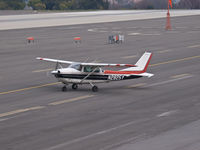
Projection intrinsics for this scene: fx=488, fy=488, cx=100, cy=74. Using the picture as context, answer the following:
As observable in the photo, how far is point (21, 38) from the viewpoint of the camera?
71875mm

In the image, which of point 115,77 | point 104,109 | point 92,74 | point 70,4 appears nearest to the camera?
point 104,109

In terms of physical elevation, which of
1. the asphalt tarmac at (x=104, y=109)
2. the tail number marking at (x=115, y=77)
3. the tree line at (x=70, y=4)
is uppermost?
the tail number marking at (x=115, y=77)

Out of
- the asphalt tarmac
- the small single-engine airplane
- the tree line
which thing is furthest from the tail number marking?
the tree line

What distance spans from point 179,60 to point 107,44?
17542mm

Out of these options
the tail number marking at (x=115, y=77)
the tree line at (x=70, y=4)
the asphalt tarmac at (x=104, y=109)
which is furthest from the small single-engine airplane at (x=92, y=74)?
the tree line at (x=70, y=4)

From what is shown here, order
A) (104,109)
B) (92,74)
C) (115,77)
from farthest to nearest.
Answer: (115,77) → (92,74) → (104,109)

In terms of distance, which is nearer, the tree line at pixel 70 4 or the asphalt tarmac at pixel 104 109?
the asphalt tarmac at pixel 104 109

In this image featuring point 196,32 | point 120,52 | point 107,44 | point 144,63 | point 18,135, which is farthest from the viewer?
point 196,32

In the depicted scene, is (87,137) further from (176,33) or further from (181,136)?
(176,33)

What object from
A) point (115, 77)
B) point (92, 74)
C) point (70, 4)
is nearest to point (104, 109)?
point (92, 74)

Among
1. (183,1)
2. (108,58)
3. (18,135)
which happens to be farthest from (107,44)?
(183,1)

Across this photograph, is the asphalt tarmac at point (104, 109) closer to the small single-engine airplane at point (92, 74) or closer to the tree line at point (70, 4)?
the small single-engine airplane at point (92, 74)

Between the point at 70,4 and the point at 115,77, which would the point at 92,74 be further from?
the point at 70,4

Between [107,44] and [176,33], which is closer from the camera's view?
[107,44]
